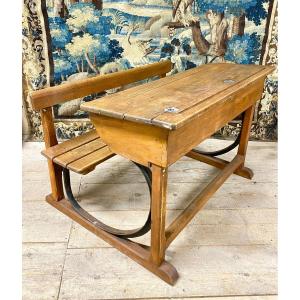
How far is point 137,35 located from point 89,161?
132 centimetres

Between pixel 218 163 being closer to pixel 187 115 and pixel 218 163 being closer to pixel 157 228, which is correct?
pixel 157 228

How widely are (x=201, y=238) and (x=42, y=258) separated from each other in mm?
838

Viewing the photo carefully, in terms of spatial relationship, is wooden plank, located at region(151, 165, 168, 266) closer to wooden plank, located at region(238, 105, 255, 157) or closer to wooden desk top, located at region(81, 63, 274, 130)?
wooden desk top, located at region(81, 63, 274, 130)

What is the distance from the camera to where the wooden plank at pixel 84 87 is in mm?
1496

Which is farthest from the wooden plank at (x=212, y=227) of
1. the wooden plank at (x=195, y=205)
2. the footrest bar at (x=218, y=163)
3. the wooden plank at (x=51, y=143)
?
the footrest bar at (x=218, y=163)

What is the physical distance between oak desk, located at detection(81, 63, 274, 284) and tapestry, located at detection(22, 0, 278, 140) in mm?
813

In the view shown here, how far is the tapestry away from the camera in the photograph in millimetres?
2271

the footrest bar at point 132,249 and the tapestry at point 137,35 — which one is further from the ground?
the tapestry at point 137,35

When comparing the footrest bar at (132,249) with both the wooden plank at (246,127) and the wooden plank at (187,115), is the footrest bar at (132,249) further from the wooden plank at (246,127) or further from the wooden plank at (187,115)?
the wooden plank at (246,127)

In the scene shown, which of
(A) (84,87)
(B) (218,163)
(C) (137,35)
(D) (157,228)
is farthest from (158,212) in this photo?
A: (C) (137,35)

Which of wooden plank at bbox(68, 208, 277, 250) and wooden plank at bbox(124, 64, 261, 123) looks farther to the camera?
wooden plank at bbox(68, 208, 277, 250)

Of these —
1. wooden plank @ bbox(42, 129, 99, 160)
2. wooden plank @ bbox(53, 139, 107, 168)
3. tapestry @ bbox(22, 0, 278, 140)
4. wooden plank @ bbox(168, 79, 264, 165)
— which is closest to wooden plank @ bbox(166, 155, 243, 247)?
wooden plank @ bbox(168, 79, 264, 165)

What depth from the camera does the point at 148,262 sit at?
4.61ft

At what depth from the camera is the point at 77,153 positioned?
1617 millimetres
